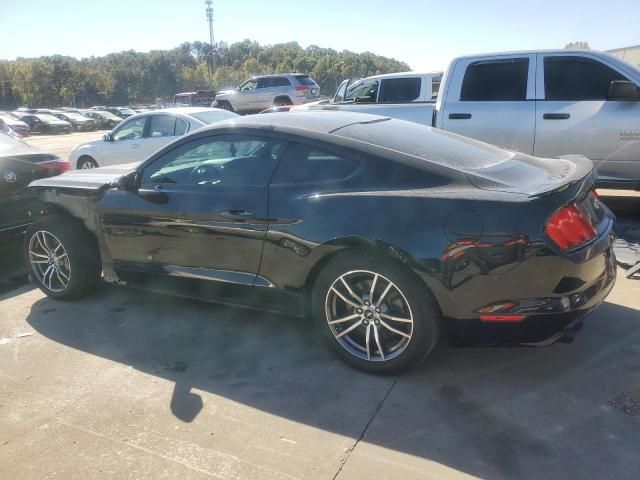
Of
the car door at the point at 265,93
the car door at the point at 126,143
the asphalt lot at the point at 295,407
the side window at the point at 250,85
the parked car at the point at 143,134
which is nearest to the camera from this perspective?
the asphalt lot at the point at 295,407

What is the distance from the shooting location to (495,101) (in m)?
6.55

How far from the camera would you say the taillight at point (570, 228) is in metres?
2.77

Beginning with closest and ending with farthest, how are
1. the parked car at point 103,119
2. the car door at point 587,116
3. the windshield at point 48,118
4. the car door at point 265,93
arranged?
the car door at point 587,116 → the car door at point 265,93 → the windshield at point 48,118 → the parked car at point 103,119

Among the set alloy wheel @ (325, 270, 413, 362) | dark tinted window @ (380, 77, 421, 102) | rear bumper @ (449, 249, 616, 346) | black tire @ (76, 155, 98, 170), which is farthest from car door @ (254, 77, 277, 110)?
rear bumper @ (449, 249, 616, 346)

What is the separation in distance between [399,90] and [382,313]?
822cm

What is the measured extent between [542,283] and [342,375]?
1288mm

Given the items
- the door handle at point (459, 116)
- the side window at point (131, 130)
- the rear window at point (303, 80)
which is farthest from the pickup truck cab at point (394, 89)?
the rear window at point (303, 80)

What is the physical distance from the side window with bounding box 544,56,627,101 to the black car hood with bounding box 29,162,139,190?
4.80 meters

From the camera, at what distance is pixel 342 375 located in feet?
10.7

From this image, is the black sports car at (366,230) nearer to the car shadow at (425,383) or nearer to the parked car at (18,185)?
the car shadow at (425,383)

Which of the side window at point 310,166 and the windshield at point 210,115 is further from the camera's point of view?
the windshield at point 210,115

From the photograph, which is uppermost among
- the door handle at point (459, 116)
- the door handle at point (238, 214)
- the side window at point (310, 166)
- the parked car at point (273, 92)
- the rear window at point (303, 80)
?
the rear window at point (303, 80)

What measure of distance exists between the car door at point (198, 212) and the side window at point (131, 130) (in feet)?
18.5

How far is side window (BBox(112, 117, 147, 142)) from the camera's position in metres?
9.41
